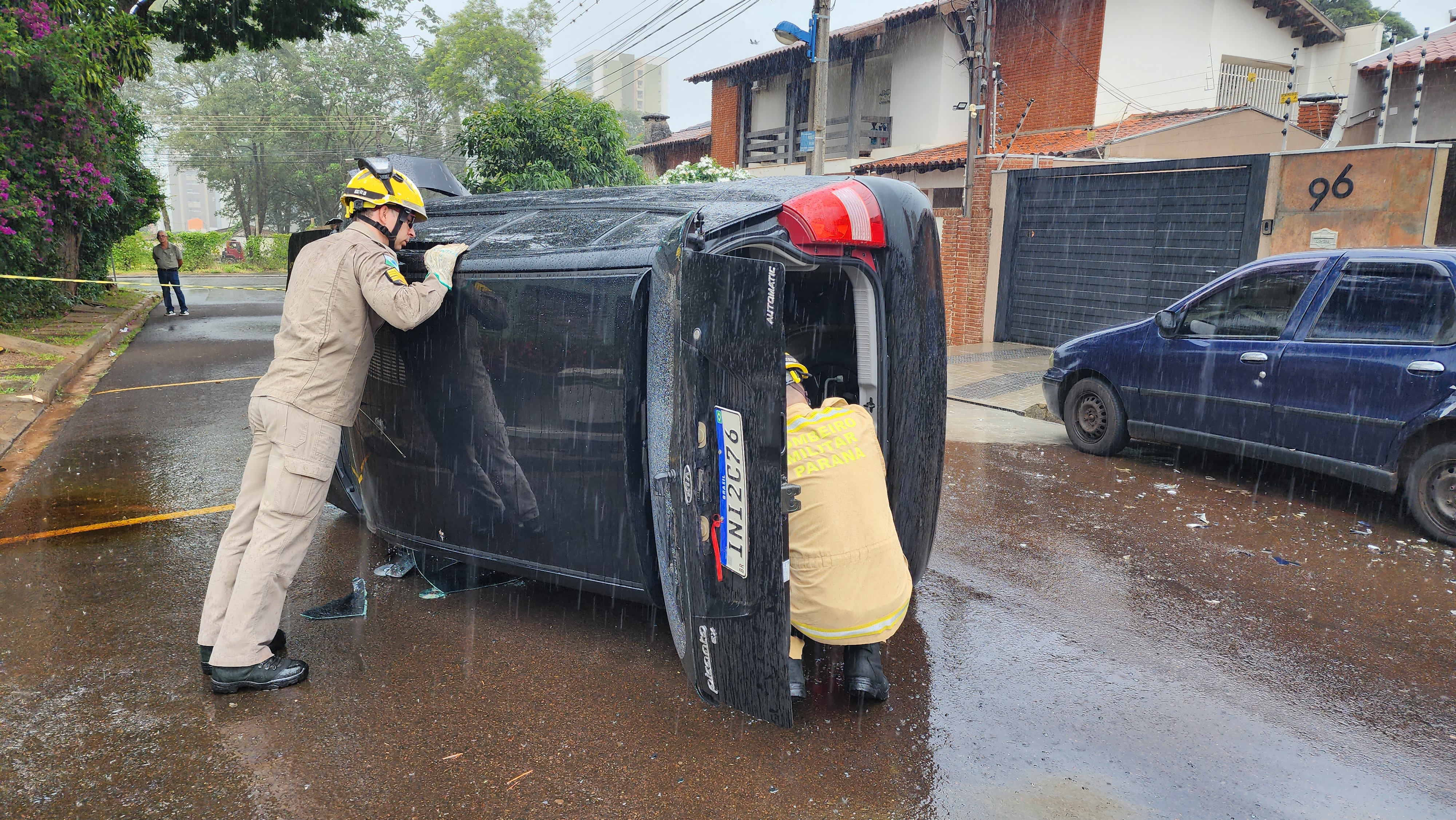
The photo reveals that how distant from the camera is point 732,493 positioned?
2.73 metres

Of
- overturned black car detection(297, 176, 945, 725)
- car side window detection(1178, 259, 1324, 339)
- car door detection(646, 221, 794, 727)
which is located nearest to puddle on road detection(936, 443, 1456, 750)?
car side window detection(1178, 259, 1324, 339)

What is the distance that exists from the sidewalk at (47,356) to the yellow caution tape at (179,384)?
50 centimetres

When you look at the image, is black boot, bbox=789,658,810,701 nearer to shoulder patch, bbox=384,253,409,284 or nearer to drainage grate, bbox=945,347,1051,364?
shoulder patch, bbox=384,253,409,284

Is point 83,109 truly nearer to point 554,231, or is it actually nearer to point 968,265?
point 968,265

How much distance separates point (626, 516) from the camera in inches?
132

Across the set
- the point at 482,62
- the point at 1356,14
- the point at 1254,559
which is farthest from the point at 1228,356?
the point at 482,62

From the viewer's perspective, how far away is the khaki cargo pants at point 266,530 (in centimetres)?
335

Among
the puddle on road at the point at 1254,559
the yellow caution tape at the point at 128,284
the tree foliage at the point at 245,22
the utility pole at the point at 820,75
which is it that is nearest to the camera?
the puddle on road at the point at 1254,559

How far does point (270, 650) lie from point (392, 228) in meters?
1.71

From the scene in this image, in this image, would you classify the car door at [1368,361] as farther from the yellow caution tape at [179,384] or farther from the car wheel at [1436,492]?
the yellow caution tape at [179,384]

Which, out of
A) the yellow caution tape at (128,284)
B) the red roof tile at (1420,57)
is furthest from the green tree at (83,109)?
the red roof tile at (1420,57)

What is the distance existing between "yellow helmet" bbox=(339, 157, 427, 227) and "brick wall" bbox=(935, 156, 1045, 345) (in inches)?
435

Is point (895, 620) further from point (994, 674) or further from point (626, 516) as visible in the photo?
point (626, 516)

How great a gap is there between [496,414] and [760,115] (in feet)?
92.5
